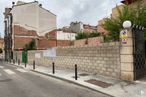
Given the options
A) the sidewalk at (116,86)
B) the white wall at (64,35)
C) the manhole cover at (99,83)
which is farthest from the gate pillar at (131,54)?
the white wall at (64,35)

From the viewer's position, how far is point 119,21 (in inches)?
840

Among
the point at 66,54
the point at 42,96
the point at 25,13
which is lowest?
the point at 42,96

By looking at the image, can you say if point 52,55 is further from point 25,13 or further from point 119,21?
point 25,13

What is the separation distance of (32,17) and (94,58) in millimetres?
42975

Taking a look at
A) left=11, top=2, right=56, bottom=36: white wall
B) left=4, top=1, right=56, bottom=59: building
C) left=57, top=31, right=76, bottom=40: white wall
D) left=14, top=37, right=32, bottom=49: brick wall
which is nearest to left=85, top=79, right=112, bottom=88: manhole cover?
left=4, top=1, right=56, bottom=59: building

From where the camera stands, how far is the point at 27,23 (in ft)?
193

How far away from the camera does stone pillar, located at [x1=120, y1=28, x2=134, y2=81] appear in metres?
14.1

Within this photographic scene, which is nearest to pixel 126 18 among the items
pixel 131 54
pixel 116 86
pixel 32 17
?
pixel 131 54

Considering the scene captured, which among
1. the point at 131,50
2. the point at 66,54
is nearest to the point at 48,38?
the point at 66,54

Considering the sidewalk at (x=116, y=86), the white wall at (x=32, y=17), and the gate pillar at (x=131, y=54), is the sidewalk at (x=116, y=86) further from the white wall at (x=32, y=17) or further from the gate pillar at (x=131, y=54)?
the white wall at (x=32, y=17)

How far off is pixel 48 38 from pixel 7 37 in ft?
40.6

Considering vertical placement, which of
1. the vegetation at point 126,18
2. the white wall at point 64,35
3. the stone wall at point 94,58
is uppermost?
the white wall at point 64,35

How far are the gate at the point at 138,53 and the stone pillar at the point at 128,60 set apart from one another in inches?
9.4

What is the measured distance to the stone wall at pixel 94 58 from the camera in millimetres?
15469
